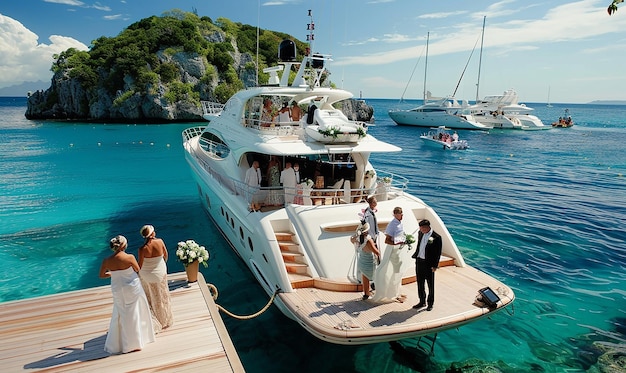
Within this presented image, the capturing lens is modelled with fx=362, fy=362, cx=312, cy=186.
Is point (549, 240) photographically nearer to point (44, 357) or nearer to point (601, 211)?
point (601, 211)

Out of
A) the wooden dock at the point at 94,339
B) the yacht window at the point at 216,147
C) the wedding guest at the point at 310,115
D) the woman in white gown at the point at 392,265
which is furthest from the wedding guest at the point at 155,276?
the yacht window at the point at 216,147

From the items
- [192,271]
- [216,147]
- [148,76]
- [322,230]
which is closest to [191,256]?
[192,271]

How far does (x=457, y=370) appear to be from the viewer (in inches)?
298

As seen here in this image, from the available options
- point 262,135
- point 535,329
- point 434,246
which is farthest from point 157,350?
point 535,329

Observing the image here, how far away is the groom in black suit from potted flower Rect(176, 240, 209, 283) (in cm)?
430

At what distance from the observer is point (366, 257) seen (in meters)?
7.14

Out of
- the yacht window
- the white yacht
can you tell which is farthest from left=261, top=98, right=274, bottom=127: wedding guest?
the white yacht

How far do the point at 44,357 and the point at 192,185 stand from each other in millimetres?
18437

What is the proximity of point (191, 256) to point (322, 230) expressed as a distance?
2928mm

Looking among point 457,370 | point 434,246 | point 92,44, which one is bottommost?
point 457,370

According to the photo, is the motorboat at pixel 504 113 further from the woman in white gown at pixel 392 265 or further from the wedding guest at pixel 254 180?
the woman in white gown at pixel 392 265

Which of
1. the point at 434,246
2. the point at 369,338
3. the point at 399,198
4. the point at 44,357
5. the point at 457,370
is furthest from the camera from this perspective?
the point at 399,198

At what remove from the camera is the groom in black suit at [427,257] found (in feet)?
21.7

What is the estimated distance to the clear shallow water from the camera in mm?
8125
